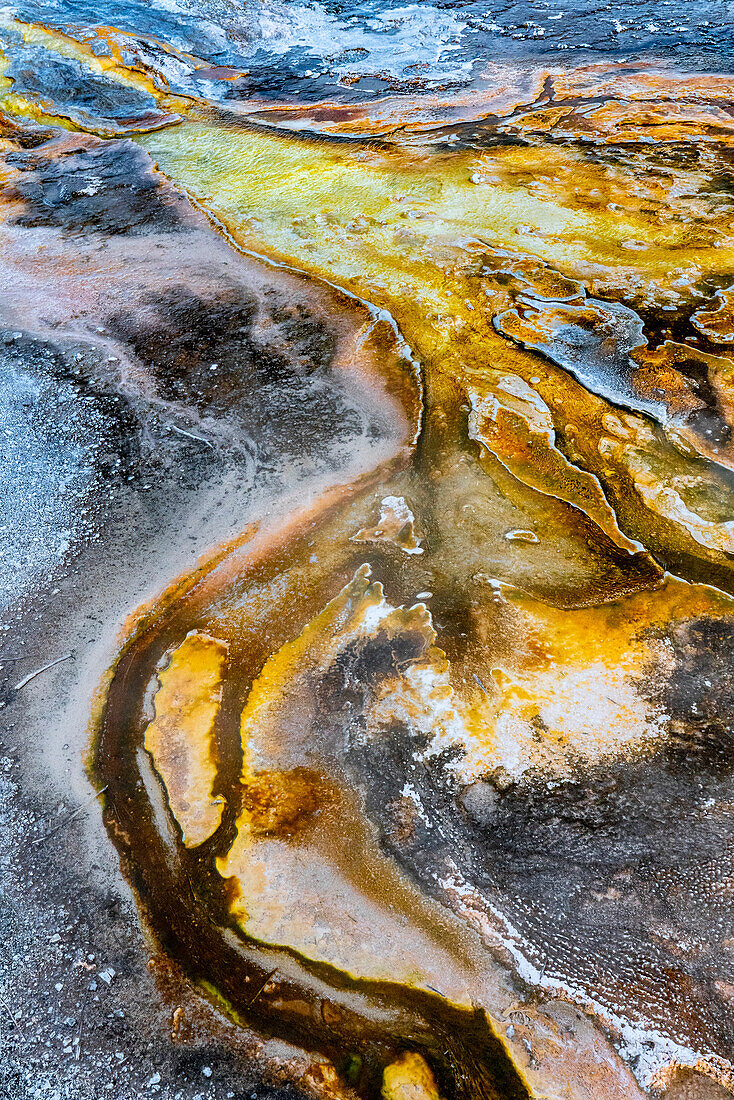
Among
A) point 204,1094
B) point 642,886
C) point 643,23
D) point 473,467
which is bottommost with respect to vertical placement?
point 204,1094

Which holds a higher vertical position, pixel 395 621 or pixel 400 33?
pixel 400 33

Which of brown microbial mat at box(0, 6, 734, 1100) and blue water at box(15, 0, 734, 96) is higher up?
blue water at box(15, 0, 734, 96)

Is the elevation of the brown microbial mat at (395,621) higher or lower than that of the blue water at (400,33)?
lower

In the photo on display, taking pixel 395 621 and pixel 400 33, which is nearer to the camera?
pixel 395 621

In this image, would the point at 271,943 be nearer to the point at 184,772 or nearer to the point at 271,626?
the point at 184,772

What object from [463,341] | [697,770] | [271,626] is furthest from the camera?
[463,341]

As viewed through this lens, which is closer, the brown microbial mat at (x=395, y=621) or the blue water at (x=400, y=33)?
the brown microbial mat at (x=395, y=621)

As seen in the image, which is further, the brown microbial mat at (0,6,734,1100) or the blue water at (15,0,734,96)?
the blue water at (15,0,734,96)

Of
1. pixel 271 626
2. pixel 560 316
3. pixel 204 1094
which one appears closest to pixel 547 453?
pixel 560 316
